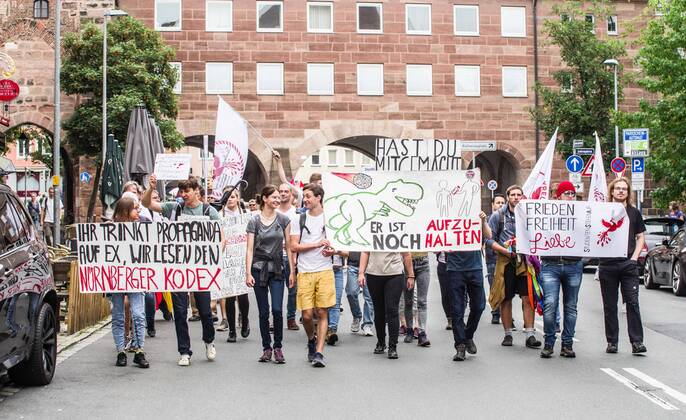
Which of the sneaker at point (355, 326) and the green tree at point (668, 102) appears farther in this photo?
the green tree at point (668, 102)

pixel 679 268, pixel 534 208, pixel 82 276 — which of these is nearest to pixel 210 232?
pixel 82 276

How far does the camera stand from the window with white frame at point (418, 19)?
45.4 m

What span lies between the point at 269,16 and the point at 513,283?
34122 mm

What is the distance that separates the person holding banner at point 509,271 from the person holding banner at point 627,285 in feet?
2.93

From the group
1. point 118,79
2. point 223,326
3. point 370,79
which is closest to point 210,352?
point 223,326

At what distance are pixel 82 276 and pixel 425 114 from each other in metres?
35.6

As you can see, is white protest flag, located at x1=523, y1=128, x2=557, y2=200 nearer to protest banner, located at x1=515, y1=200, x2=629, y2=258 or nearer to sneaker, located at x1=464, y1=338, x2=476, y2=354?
protest banner, located at x1=515, y1=200, x2=629, y2=258

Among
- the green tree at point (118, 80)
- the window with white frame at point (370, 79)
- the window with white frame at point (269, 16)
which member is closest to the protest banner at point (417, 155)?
the green tree at point (118, 80)

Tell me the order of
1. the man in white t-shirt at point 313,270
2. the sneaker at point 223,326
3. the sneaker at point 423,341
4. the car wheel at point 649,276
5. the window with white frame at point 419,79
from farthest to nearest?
1. the window with white frame at point 419,79
2. the car wheel at point 649,276
3. the sneaker at point 223,326
4. the sneaker at point 423,341
5. the man in white t-shirt at point 313,270

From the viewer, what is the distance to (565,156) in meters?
42.9

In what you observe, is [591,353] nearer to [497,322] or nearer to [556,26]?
[497,322]

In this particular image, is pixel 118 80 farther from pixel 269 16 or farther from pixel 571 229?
pixel 571 229

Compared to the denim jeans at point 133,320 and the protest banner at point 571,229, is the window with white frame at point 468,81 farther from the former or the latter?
the denim jeans at point 133,320

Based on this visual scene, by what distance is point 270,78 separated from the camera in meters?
44.4
